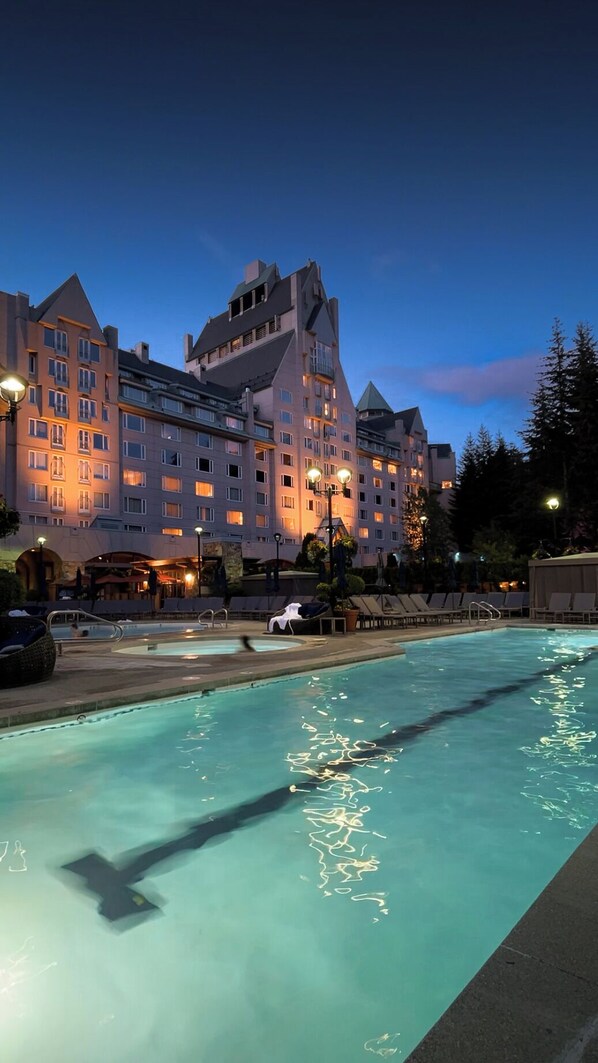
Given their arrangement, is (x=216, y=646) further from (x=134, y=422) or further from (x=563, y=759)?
(x=134, y=422)

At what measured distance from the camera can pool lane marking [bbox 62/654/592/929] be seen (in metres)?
3.25

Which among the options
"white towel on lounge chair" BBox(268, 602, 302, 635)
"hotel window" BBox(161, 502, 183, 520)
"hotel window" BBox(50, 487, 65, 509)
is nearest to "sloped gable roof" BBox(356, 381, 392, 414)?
"hotel window" BBox(161, 502, 183, 520)

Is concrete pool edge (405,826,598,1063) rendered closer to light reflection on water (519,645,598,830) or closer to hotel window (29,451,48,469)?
light reflection on water (519,645,598,830)

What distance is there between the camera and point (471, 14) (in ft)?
50.8

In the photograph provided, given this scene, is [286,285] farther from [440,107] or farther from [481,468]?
[440,107]

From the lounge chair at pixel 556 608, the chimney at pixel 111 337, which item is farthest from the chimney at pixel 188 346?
the lounge chair at pixel 556 608

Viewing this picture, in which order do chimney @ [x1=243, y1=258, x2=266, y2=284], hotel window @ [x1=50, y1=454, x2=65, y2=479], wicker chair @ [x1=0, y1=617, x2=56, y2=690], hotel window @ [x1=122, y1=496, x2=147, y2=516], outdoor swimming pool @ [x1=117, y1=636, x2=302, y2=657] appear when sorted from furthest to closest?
chimney @ [x1=243, y1=258, x2=266, y2=284], hotel window @ [x1=122, y1=496, x2=147, y2=516], hotel window @ [x1=50, y1=454, x2=65, y2=479], outdoor swimming pool @ [x1=117, y1=636, x2=302, y2=657], wicker chair @ [x1=0, y1=617, x2=56, y2=690]

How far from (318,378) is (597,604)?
146 ft

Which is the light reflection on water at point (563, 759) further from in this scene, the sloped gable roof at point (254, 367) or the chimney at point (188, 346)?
the chimney at point (188, 346)

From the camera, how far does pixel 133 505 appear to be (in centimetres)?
4422

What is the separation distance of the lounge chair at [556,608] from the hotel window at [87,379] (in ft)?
111

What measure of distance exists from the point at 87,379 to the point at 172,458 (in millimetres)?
8767

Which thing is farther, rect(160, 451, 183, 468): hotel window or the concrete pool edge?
rect(160, 451, 183, 468): hotel window

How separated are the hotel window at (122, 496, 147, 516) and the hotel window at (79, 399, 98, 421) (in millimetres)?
6404
